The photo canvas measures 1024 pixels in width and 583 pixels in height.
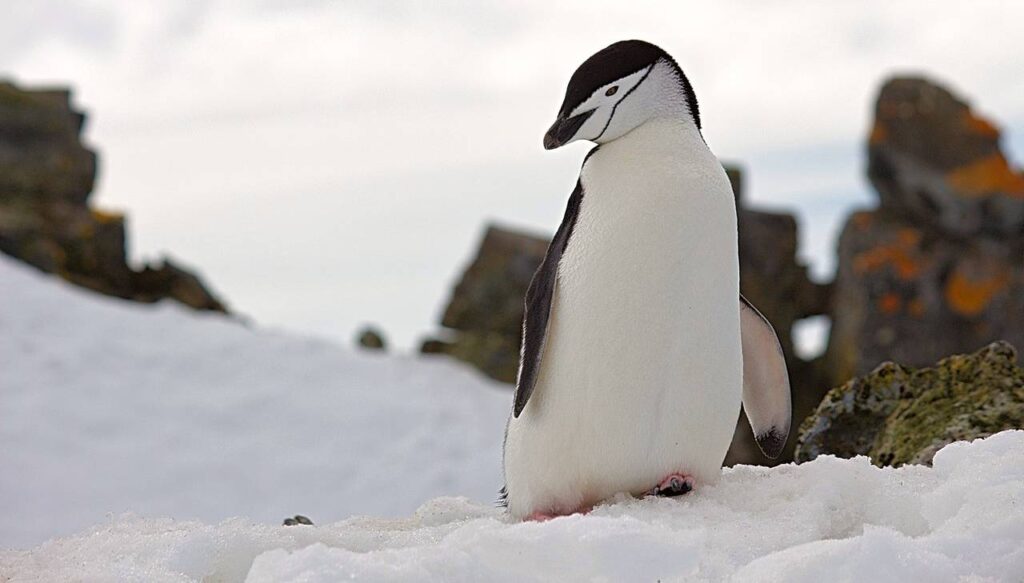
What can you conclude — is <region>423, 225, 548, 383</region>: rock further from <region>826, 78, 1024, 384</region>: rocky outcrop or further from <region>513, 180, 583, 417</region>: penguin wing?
<region>513, 180, 583, 417</region>: penguin wing

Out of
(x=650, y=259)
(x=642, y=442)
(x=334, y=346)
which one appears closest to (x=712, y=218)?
(x=650, y=259)

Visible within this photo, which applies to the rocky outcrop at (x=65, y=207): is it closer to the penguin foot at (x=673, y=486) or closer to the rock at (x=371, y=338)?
the rock at (x=371, y=338)

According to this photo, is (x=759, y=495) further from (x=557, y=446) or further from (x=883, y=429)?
(x=883, y=429)

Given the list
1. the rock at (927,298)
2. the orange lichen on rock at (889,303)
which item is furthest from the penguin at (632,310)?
the orange lichen on rock at (889,303)

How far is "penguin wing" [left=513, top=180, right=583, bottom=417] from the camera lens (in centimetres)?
271

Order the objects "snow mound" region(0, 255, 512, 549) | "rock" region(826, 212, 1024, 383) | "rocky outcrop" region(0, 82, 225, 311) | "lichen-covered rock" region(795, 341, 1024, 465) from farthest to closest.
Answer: "rocky outcrop" region(0, 82, 225, 311) < "rock" region(826, 212, 1024, 383) < "snow mound" region(0, 255, 512, 549) < "lichen-covered rock" region(795, 341, 1024, 465)

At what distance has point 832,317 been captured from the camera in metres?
11.2

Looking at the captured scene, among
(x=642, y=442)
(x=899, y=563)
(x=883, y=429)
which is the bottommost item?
(x=883, y=429)

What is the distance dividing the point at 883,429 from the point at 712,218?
3.54 feet

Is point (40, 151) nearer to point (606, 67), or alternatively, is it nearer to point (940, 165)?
point (940, 165)

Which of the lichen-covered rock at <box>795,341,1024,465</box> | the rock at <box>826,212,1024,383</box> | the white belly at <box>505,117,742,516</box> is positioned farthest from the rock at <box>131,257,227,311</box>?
the white belly at <box>505,117,742,516</box>

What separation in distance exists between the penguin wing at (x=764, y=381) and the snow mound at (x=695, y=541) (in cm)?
35

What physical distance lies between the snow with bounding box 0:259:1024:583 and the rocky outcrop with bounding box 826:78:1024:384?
3395mm

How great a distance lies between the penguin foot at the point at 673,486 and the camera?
267cm
